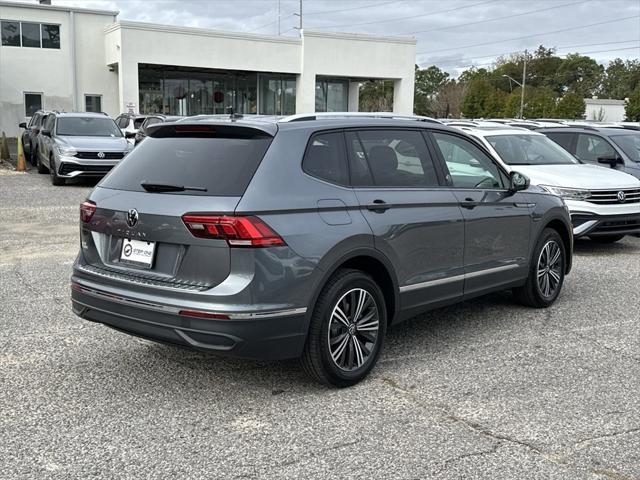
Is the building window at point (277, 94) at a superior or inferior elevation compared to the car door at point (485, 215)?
superior

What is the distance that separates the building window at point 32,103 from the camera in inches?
1411

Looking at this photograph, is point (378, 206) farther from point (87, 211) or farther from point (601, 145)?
point (601, 145)

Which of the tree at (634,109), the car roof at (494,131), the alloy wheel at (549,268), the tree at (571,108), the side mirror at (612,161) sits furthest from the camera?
the tree at (571,108)

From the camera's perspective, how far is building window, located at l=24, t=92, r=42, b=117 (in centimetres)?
3584

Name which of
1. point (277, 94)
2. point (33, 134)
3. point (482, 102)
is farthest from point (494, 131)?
point (482, 102)

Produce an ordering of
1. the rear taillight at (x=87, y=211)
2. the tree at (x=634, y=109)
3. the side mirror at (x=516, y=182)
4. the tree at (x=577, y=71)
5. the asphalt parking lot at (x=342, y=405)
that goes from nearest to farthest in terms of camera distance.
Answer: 1. the asphalt parking lot at (x=342, y=405)
2. the rear taillight at (x=87, y=211)
3. the side mirror at (x=516, y=182)
4. the tree at (x=634, y=109)
5. the tree at (x=577, y=71)

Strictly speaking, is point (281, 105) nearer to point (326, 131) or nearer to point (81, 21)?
point (81, 21)

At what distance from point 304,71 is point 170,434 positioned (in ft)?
119

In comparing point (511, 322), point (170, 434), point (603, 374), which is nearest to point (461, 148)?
point (511, 322)

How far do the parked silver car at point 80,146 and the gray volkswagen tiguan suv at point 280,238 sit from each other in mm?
11996

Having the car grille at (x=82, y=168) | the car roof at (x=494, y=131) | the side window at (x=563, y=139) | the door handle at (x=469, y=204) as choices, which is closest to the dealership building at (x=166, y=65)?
the car grille at (x=82, y=168)

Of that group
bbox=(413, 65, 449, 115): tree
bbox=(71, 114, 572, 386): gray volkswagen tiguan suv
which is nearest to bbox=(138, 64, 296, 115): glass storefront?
bbox=(71, 114, 572, 386): gray volkswagen tiguan suv

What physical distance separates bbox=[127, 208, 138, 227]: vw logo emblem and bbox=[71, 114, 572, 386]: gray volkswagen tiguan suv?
13 millimetres

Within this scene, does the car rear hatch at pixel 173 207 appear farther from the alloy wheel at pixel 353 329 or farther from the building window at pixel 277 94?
the building window at pixel 277 94
